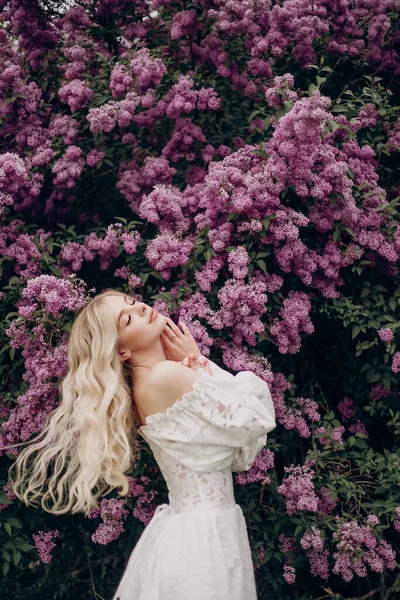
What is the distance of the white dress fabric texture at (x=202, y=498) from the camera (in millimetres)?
2410

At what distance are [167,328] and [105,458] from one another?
1.90ft

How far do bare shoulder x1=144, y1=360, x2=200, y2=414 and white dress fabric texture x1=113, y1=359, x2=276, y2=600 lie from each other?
4 cm

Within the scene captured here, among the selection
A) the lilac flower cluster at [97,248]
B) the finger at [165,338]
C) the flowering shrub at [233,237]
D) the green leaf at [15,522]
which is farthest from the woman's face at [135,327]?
the green leaf at [15,522]

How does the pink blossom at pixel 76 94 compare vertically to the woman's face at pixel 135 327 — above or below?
above

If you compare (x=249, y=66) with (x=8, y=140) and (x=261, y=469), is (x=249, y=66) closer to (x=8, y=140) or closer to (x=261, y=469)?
(x=8, y=140)

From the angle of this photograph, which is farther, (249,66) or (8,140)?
(8,140)

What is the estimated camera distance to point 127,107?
3.83 metres

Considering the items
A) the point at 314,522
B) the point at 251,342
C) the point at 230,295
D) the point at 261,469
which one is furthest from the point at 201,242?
the point at 314,522

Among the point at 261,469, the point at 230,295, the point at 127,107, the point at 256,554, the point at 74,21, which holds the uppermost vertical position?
the point at 74,21

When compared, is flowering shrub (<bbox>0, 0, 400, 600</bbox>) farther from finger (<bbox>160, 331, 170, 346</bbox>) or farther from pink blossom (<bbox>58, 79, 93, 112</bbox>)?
finger (<bbox>160, 331, 170, 346</bbox>)

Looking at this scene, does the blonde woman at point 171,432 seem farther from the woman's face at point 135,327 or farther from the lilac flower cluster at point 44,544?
the lilac flower cluster at point 44,544

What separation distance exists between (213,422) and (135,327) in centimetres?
50

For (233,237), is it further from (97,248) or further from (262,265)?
(97,248)

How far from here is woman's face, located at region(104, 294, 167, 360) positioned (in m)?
2.68
